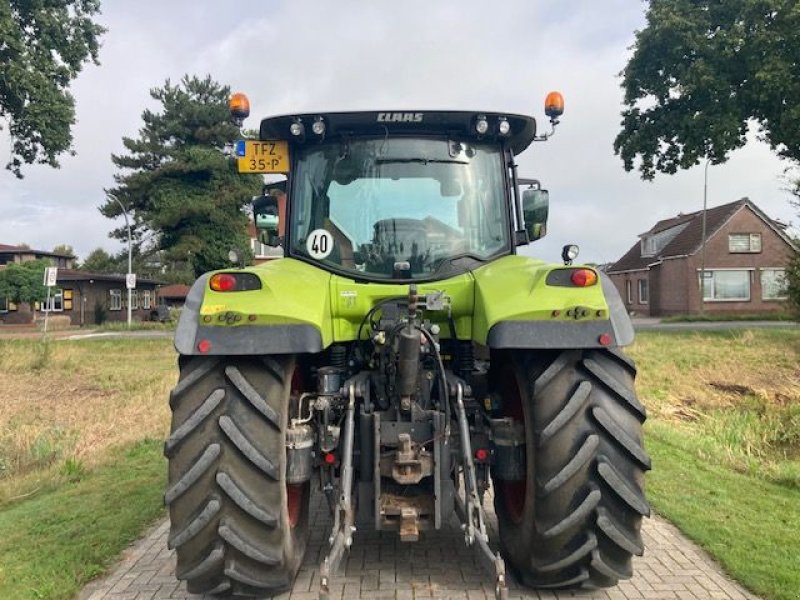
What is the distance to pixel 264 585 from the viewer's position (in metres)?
3.47

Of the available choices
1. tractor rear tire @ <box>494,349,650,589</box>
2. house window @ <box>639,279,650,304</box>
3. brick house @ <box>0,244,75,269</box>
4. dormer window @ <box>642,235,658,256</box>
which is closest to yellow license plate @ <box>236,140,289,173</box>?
tractor rear tire @ <box>494,349,650,589</box>

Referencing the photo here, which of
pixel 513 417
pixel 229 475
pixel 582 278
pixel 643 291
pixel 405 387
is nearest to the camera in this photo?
pixel 229 475

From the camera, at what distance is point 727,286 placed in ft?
132

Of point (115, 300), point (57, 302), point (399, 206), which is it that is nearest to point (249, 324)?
point (399, 206)

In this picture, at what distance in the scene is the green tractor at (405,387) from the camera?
336 centimetres

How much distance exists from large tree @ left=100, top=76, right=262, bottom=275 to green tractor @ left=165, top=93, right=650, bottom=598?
33.4 meters

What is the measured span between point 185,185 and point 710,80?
27224 mm

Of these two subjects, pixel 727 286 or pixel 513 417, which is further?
pixel 727 286

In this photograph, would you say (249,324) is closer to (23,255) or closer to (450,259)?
(450,259)

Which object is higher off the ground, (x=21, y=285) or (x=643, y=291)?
(x=21, y=285)

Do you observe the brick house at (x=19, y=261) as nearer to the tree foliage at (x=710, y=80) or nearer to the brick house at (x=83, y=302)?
the brick house at (x=83, y=302)

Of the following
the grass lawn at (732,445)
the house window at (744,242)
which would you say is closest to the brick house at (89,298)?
the house window at (744,242)

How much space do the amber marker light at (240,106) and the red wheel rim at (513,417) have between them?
241cm

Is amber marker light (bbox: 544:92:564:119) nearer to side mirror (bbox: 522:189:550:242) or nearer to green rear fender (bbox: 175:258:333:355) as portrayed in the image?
side mirror (bbox: 522:189:550:242)
